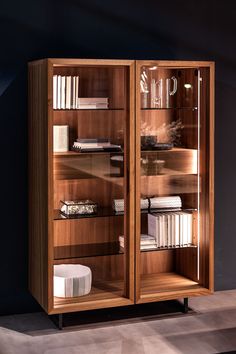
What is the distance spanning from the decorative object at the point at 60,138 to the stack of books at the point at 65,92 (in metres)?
0.11

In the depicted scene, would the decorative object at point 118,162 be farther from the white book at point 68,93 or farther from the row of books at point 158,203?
the white book at point 68,93

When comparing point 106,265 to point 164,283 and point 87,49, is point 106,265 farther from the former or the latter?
point 87,49

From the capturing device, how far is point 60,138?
3.48 meters

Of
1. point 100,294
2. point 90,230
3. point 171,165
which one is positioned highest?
point 171,165

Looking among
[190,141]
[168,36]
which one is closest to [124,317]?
[190,141]

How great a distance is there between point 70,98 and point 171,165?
67 cm

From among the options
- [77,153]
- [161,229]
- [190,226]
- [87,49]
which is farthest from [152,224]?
[87,49]

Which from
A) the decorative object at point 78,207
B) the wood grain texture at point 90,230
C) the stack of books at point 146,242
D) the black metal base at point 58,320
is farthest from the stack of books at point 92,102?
the black metal base at point 58,320

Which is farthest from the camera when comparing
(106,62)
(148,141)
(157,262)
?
(157,262)

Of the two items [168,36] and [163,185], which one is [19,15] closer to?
[168,36]

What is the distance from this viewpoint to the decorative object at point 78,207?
3570 millimetres

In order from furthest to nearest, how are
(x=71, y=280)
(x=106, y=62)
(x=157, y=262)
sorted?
(x=157, y=262)
(x=71, y=280)
(x=106, y=62)

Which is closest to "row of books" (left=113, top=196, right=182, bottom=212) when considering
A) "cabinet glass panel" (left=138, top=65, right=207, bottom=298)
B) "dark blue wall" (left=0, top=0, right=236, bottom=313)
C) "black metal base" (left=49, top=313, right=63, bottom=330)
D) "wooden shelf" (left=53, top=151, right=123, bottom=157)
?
"cabinet glass panel" (left=138, top=65, right=207, bottom=298)

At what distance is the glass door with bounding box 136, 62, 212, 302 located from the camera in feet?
11.8
